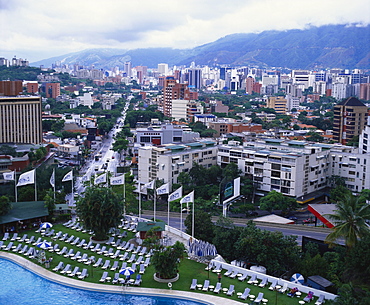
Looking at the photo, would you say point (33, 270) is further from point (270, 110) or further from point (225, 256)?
point (270, 110)

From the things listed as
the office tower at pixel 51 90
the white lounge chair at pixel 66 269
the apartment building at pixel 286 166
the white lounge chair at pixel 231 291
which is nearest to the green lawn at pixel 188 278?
the white lounge chair at pixel 231 291

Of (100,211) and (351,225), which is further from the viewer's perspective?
(100,211)

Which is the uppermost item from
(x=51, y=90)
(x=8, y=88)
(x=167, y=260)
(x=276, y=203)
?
(x=8, y=88)

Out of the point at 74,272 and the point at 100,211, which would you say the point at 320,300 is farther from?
the point at 100,211

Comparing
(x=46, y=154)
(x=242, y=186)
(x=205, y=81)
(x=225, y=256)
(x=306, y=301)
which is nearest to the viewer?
(x=306, y=301)

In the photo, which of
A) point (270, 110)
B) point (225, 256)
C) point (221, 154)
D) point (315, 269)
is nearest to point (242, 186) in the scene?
point (221, 154)

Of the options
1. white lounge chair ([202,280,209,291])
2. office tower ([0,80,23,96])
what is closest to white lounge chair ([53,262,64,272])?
white lounge chair ([202,280,209,291])

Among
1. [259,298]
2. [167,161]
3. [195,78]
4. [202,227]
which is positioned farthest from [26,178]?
[195,78]

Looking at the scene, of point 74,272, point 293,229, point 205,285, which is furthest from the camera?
point 293,229
